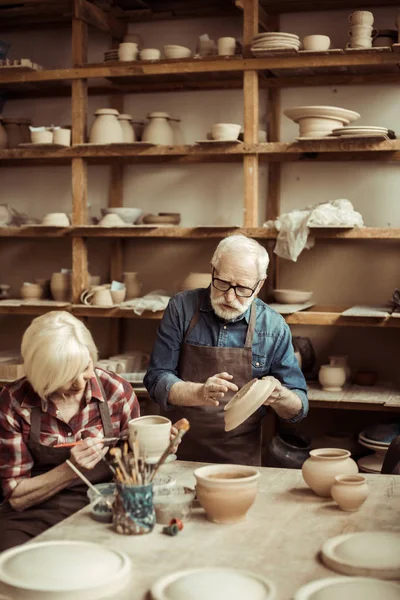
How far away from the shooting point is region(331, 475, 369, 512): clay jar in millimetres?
2312

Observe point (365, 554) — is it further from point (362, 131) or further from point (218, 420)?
point (362, 131)

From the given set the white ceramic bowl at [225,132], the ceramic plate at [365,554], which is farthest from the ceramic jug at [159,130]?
the ceramic plate at [365,554]

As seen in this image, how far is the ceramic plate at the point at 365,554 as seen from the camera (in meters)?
1.85

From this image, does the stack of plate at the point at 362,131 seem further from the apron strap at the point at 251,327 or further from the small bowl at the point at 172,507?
the small bowl at the point at 172,507

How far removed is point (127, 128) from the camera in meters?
5.19

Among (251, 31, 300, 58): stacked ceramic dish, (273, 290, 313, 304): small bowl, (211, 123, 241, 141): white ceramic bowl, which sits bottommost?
(273, 290, 313, 304): small bowl

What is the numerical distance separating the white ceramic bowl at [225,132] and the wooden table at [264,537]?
266cm

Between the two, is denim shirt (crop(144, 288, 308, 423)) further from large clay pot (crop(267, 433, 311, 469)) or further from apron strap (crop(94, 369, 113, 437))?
large clay pot (crop(267, 433, 311, 469))

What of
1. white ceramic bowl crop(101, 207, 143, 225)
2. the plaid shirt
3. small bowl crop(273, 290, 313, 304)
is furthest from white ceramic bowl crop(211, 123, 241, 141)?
the plaid shirt

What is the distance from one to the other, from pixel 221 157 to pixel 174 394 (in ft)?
7.75

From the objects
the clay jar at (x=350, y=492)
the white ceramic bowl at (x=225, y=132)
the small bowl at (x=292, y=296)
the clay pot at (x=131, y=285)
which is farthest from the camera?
the clay pot at (x=131, y=285)

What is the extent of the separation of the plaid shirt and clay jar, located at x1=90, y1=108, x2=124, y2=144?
2.47 meters

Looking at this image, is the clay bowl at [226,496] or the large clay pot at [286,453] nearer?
the clay bowl at [226,496]

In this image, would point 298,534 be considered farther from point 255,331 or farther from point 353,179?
point 353,179
